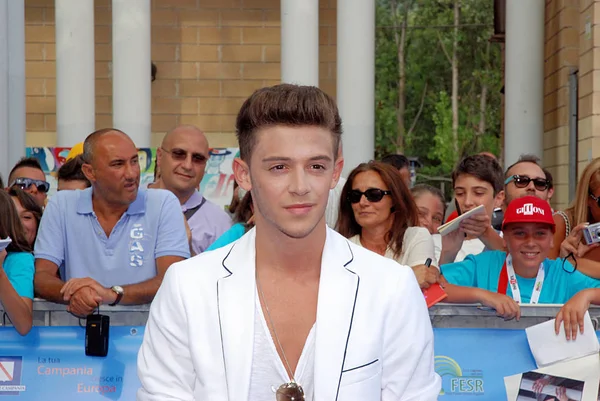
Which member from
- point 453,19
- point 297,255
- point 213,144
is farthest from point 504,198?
point 453,19

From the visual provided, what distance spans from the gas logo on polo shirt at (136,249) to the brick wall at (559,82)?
426 inches

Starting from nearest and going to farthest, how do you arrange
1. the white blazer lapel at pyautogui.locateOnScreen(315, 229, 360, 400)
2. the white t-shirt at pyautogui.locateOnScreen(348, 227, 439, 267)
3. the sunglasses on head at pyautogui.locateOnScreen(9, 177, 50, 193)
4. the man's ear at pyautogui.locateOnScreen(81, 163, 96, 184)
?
the white blazer lapel at pyautogui.locateOnScreen(315, 229, 360, 400) → the white t-shirt at pyautogui.locateOnScreen(348, 227, 439, 267) → the man's ear at pyautogui.locateOnScreen(81, 163, 96, 184) → the sunglasses on head at pyautogui.locateOnScreen(9, 177, 50, 193)

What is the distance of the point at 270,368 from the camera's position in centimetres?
277

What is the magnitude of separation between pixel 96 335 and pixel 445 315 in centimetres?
182

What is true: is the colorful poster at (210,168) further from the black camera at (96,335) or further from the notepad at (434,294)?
the notepad at (434,294)

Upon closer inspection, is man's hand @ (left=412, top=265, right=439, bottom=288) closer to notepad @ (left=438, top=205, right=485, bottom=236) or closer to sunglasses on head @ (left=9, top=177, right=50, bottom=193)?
notepad @ (left=438, top=205, right=485, bottom=236)

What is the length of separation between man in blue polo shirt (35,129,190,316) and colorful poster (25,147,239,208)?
5066 millimetres

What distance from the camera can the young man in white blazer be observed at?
2707 millimetres

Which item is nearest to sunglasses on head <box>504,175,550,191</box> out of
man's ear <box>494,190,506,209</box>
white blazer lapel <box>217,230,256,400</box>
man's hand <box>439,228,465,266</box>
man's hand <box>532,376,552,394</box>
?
man's ear <box>494,190,506,209</box>

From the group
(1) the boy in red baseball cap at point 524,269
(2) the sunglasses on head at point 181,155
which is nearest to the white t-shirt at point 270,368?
(1) the boy in red baseball cap at point 524,269

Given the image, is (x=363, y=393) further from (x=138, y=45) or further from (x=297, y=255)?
(x=138, y=45)

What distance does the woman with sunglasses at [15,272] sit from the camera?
4985 mm

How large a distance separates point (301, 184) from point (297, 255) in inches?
10.4

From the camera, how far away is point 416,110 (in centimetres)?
5588
